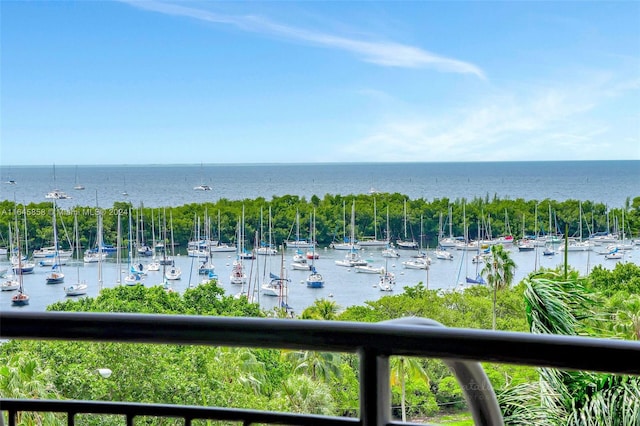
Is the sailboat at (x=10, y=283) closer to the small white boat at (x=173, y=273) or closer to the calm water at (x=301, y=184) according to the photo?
the calm water at (x=301, y=184)

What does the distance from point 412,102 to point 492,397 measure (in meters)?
28.9

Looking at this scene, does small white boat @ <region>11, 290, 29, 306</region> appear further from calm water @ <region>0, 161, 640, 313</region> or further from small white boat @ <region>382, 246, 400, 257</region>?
small white boat @ <region>382, 246, 400, 257</region>

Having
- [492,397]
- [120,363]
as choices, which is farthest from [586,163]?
[492,397]

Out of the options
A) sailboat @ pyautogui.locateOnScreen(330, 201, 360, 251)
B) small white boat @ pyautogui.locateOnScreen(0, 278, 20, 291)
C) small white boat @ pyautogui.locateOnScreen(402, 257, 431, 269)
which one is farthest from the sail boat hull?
small white boat @ pyautogui.locateOnScreen(402, 257, 431, 269)

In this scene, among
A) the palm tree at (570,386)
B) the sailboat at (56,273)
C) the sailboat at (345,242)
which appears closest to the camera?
the palm tree at (570,386)

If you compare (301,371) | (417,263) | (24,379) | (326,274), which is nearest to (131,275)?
(326,274)

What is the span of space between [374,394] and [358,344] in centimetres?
4

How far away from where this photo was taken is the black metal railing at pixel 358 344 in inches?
15.1

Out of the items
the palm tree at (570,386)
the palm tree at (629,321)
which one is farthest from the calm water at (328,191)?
the palm tree at (629,321)

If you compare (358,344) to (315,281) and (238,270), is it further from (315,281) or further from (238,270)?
(315,281)

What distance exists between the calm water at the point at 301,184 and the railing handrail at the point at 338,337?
21660 mm

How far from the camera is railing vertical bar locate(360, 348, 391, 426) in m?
0.42

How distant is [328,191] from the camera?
28859 mm

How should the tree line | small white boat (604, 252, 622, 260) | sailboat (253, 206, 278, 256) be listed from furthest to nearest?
the tree line < sailboat (253, 206, 278, 256) < small white boat (604, 252, 622, 260)
